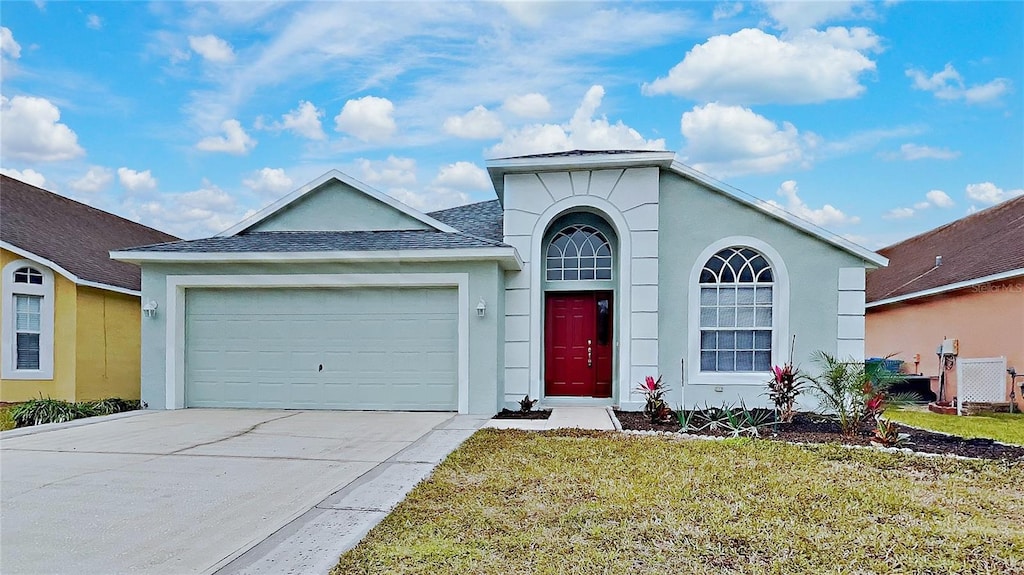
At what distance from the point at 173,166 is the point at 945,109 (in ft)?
66.4

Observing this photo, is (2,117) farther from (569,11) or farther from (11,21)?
(569,11)

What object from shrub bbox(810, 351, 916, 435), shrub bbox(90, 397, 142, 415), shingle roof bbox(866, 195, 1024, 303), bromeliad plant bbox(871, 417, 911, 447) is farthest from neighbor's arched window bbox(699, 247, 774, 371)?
shrub bbox(90, 397, 142, 415)

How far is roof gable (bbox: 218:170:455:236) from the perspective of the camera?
12.0 metres

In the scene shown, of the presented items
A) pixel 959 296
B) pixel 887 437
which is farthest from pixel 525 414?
pixel 959 296

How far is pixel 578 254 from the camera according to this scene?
11844mm

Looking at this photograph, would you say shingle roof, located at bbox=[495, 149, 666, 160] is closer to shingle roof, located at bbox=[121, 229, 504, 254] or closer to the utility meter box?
shingle roof, located at bbox=[121, 229, 504, 254]

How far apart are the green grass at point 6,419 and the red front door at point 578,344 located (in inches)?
360

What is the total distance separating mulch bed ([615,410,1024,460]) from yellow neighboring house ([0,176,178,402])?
11.2m

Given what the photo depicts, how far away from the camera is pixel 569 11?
37.3ft

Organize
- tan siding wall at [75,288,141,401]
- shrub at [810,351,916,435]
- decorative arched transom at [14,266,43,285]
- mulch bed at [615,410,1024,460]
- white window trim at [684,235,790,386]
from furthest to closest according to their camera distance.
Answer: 1. tan siding wall at [75,288,141,401]
2. decorative arched transom at [14,266,43,285]
3. white window trim at [684,235,790,386]
4. shrub at [810,351,916,435]
5. mulch bed at [615,410,1024,460]

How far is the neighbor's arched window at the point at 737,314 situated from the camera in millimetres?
11008

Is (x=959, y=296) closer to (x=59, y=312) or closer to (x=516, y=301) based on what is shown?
(x=516, y=301)

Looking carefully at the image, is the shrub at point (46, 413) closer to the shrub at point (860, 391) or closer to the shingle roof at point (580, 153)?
the shingle roof at point (580, 153)

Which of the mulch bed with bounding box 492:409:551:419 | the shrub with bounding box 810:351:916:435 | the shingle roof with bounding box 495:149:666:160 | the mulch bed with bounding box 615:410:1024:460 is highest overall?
the shingle roof with bounding box 495:149:666:160
